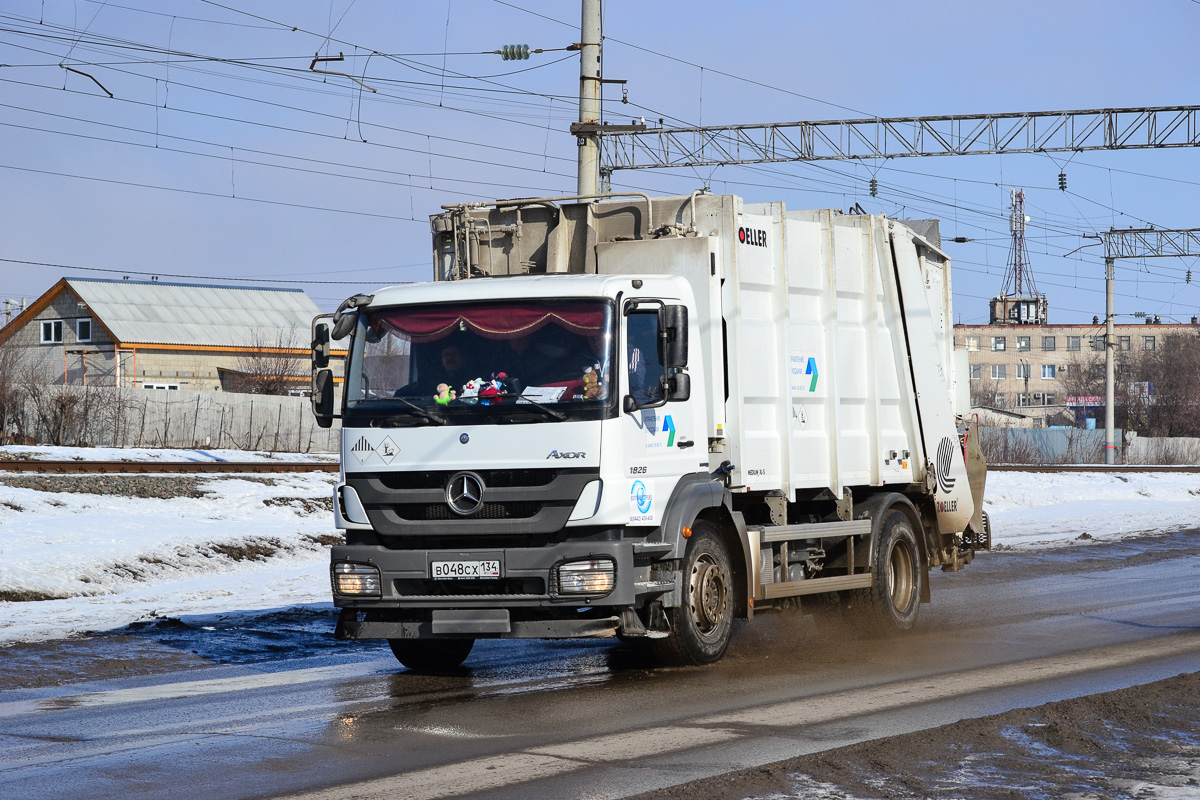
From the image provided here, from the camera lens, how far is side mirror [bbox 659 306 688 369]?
29.8 feet

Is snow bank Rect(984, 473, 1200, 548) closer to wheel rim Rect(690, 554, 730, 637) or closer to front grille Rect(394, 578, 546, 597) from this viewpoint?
wheel rim Rect(690, 554, 730, 637)

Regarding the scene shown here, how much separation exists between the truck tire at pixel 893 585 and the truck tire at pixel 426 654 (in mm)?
3819

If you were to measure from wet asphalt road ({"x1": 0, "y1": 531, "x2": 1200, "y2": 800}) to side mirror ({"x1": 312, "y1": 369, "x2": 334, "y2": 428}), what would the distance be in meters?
1.85

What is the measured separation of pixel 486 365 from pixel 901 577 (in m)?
5.20

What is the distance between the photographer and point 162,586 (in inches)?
616

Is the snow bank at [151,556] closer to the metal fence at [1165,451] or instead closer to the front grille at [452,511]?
the front grille at [452,511]

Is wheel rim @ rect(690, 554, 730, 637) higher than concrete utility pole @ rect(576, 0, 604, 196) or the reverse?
the reverse

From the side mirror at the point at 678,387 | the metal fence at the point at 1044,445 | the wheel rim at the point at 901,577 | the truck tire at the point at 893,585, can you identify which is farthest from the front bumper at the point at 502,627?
the metal fence at the point at 1044,445

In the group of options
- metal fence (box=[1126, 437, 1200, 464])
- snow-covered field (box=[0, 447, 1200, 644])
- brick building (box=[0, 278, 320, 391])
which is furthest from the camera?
metal fence (box=[1126, 437, 1200, 464])

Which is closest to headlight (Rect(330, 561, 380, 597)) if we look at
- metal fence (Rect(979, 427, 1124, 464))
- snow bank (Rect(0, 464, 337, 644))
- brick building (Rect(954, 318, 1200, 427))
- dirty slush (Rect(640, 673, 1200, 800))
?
dirty slush (Rect(640, 673, 1200, 800))

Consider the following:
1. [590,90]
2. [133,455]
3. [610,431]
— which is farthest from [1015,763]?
[133,455]

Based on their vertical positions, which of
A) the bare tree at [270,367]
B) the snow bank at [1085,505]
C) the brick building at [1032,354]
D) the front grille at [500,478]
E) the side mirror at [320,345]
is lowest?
the snow bank at [1085,505]

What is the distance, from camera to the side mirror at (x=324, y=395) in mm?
9555

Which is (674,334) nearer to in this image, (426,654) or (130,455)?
(426,654)
